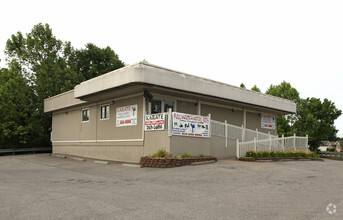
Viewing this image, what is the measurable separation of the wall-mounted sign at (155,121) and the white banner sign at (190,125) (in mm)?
645

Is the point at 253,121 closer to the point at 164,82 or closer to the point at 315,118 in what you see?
the point at 164,82

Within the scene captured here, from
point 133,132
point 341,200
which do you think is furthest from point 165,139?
point 341,200

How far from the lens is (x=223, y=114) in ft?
69.1

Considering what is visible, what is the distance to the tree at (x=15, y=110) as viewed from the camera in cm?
2625

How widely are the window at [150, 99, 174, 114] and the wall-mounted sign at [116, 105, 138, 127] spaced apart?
0.91 metres

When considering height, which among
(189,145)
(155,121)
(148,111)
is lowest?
(189,145)

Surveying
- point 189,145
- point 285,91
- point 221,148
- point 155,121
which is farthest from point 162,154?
point 285,91

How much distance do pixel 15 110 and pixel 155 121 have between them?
56.0 ft

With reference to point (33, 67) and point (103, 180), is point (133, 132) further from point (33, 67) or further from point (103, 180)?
point (33, 67)

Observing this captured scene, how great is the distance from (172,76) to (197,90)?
2.10 metres

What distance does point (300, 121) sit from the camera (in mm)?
48094

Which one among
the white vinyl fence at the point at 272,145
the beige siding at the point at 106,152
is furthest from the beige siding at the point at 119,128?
the white vinyl fence at the point at 272,145

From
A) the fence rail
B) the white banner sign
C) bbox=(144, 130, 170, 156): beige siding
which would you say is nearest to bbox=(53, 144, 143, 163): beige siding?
bbox=(144, 130, 170, 156): beige siding

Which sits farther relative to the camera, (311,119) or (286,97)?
(286,97)
